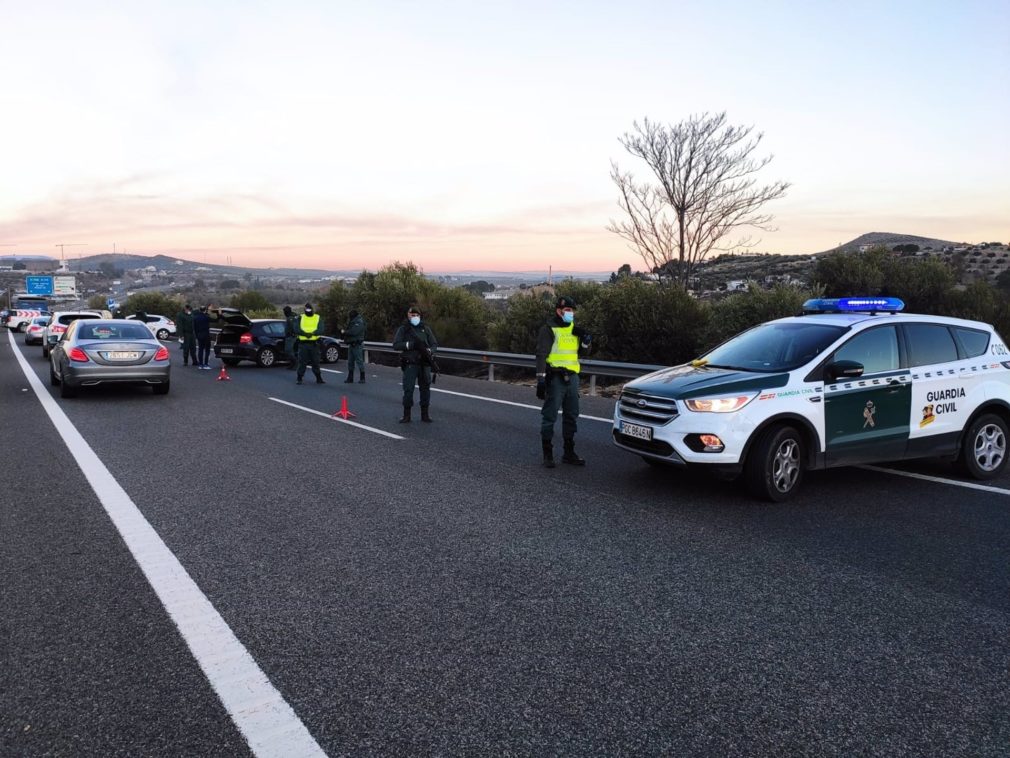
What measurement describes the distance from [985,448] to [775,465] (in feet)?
9.25

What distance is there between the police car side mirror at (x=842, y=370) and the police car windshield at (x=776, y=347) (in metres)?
0.21

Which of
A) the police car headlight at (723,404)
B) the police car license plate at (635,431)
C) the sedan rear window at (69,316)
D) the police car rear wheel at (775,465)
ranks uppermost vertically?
the sedan rear window at (69,316)

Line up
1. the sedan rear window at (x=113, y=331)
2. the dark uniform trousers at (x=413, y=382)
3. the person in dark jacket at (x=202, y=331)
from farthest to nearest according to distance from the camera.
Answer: the person in dark jacket at (x=202, y=331) → the sedan rear window at (x=113, y=331) → the dark uniform trousers at (x=413, y=382)

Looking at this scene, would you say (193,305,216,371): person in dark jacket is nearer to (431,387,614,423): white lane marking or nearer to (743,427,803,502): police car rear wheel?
(431,387,614,423): white lane marking

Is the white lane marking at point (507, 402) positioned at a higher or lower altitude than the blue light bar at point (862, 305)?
lower

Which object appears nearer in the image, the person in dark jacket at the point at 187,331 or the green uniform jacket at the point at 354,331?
the green uniform jacket at the point at 354,331

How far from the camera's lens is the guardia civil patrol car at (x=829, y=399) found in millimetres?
6391

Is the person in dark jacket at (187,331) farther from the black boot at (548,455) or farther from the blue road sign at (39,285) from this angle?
the blue road sign at (39,285)

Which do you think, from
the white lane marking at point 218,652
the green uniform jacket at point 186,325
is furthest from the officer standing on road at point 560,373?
the green uniform jacket at point 186,325

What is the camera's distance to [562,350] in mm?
8188

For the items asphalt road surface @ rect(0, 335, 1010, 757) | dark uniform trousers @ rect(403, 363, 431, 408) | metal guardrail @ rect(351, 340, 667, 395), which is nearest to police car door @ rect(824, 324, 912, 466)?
asphalt road surface @ rect(0, 335, 1010, 757)

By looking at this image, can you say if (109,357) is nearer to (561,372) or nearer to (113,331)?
(113,331)

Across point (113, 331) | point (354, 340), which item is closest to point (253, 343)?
point (354, 340)

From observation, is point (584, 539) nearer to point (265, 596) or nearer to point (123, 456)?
point (265, 596)
